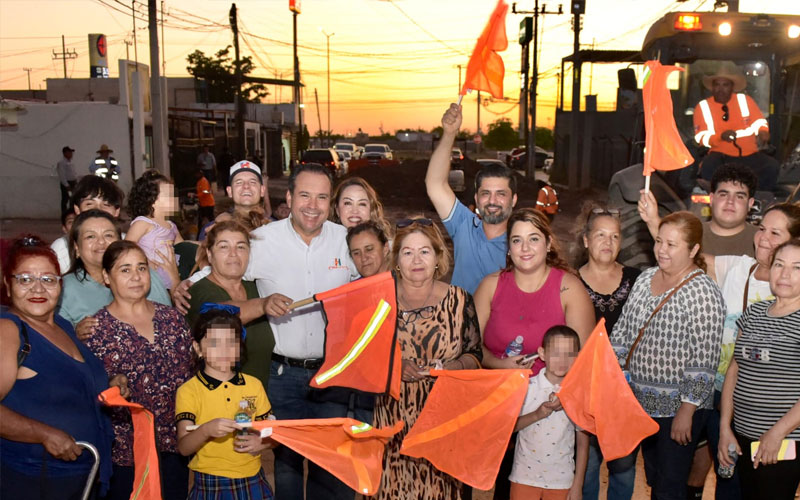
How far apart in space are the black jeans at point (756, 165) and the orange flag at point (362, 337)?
4.66 m

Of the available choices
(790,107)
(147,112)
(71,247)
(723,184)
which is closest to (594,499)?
(723,184)

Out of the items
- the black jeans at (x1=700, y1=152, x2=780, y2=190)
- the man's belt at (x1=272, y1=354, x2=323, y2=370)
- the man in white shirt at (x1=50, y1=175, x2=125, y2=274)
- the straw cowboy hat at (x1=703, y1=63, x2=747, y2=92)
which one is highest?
the straw cowboy hat at (x1=703, y1=63, x2=747, y2=92)

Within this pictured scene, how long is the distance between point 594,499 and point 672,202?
4954 mm

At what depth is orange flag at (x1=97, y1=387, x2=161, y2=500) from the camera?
11.9ft

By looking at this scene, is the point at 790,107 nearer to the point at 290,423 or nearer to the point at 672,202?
the point at 672,202

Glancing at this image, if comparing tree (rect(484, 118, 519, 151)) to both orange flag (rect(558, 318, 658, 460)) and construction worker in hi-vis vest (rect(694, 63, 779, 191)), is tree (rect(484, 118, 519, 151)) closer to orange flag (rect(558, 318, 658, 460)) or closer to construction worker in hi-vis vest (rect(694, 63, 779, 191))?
construction worker in hi-vis vest (rect(694, 63, 779, 191))

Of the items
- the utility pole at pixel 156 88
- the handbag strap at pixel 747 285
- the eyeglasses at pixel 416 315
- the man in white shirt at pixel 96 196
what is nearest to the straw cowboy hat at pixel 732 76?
the handbag strap at pixel 747 285

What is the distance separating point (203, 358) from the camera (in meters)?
4.00

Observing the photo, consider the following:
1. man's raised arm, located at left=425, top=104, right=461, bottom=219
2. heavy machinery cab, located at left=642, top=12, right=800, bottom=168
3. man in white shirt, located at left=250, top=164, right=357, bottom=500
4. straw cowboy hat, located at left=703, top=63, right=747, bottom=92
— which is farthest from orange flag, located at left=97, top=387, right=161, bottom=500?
straw cowboy hat, located at left=703, top=63, right=747, bottom=92

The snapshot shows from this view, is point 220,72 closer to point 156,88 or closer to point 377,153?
point 377,153

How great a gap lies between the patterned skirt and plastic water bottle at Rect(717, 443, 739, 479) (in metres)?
2.55

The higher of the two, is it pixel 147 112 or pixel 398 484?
pixel 147 112

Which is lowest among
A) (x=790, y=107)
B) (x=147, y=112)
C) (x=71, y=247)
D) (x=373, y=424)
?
(x=373, y=424)

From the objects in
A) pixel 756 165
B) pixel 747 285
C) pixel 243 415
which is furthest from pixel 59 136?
pixel 747 285
